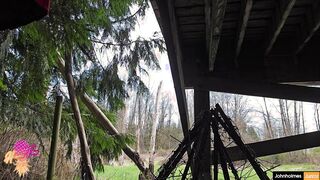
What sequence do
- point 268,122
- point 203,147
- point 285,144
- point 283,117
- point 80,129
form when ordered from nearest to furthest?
point 203,147
point 285,144
point 80,129
point 283,117
point 268,122

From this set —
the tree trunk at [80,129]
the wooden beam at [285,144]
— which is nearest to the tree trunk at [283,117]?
the tree trunk at [80,129]

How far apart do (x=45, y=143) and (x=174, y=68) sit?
3487mm

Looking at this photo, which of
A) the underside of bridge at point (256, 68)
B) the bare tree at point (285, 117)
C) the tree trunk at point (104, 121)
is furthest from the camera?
the bare tree at point (285, 117)

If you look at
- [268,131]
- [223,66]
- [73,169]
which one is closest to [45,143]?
[73,169]

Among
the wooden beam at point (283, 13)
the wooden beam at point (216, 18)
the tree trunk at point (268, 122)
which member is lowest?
the wooden beam at point (216, 18)

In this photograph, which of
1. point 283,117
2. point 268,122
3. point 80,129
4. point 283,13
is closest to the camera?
point 283,13

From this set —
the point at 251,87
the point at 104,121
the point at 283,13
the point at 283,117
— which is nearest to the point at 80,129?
the point at 104,121

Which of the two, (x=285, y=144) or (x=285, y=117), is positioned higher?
(x=285, y=117)

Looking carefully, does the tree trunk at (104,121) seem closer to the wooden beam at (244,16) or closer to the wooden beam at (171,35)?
the wooden beam at (171,35)

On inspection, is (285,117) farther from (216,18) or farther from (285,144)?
(216,18)

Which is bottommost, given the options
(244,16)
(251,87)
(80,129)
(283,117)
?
(80,129)

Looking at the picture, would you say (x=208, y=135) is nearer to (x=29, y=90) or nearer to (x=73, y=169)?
(x=29, y=90)

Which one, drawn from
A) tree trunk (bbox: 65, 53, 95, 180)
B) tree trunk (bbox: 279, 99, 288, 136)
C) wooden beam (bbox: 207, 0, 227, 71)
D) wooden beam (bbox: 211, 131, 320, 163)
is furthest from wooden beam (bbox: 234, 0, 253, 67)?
tree trunk (bbox: 279, 99, 288, 136)

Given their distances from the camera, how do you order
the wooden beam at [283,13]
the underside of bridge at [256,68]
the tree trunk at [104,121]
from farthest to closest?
1. the tree trunk at [104,121]
2. the underside of bridge at [256,68]
3. the wooden beam at [283,13]
